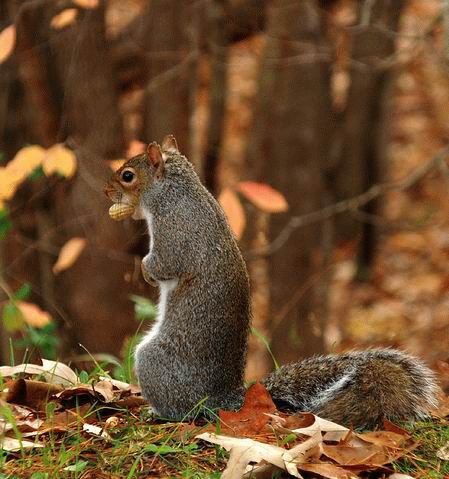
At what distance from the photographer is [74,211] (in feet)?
20.9

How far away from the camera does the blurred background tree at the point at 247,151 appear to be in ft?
20.6

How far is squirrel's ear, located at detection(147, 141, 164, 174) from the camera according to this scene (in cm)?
364

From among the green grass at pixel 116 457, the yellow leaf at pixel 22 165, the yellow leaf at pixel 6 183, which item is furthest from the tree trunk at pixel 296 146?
the green grass at pixel 116 457

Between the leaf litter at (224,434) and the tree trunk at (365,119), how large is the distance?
5.33 metres

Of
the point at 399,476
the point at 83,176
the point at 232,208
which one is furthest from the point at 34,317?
the point at 399,476

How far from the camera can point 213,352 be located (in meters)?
3.38

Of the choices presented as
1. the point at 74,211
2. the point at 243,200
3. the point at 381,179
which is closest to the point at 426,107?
the point at 381,179

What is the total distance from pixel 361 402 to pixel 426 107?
9.66 metres

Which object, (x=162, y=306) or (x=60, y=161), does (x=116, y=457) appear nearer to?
(x=162, y=306)

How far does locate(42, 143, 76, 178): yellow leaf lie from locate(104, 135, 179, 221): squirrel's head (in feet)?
5.26

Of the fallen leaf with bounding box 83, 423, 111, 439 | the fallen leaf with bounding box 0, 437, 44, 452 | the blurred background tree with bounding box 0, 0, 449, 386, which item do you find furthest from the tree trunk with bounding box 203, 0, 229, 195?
the fallen leaf with bounding box 0, 437, 44, 452

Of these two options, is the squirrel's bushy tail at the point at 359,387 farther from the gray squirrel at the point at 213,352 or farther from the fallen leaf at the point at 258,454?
the fallen leaf at the point at 258,454

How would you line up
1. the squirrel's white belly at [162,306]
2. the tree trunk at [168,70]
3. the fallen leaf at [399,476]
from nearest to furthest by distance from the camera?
the fallen leaf at [399,476]
the squirrel's white belly at [162,306]
the tree trunk at [168,70]

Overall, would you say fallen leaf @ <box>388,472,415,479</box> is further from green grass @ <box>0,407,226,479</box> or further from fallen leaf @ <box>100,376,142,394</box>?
fallen leaf @ <box>100,376,142,394</box>
